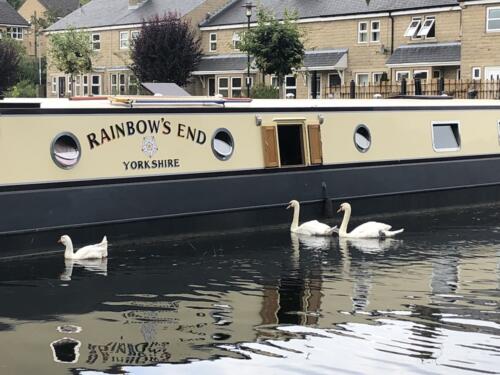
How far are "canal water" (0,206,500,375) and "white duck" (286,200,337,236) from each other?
9.2 inches

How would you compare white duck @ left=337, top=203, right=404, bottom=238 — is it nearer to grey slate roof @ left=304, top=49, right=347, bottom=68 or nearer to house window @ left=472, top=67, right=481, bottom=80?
house window @ left=472, top=67, right=481, bottom=80

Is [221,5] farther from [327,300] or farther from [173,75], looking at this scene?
[327,300]

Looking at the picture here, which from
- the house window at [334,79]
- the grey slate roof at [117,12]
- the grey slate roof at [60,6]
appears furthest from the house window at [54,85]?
the grey slate roof at [60,6]

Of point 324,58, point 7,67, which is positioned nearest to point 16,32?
point 7,67

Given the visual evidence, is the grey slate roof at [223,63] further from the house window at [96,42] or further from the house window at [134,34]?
the house window at [96,42]

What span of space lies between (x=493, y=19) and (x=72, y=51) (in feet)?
76.8

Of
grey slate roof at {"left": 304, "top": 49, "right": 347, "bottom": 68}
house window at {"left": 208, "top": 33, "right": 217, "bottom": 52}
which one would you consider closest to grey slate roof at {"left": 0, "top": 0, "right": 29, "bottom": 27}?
house window at {"left": 208, "top": 33, "right": 217, "bottom": 52}

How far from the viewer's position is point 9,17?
83250mm

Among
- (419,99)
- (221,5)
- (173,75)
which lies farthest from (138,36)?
(419,99)

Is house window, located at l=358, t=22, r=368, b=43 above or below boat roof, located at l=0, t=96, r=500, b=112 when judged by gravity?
above

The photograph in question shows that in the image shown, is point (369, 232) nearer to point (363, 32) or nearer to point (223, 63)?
point (363, 32)

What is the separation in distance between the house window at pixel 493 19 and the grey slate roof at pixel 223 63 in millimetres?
14905

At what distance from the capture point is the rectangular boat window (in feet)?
62.4

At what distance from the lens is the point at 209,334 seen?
9.33 metres
